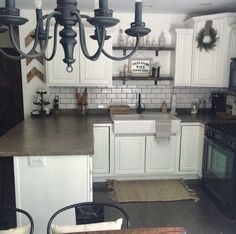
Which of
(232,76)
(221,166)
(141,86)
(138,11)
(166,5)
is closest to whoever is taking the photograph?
(138,11)

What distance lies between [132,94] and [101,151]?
3.64ft

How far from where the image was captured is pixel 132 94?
429cm

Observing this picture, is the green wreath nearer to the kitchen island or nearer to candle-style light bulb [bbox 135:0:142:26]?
the kitchen island

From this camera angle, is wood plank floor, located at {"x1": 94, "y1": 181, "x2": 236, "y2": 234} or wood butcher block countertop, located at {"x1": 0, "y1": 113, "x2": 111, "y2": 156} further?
wood plank floor, located at {"x1": 94, "y1": 181, "x2": 236, "y2": 234}

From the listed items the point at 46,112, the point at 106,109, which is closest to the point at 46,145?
the point at 46,112

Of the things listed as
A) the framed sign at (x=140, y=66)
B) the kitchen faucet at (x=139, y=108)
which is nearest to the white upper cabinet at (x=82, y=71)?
the framed sign at (x=140, y=66)

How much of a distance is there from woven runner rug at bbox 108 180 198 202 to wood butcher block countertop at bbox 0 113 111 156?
95 cm

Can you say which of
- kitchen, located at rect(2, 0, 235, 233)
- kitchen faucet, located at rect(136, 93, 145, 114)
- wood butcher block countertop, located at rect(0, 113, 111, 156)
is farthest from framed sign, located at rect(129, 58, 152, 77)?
wood butcher block countertop, located at rect(0, 113, 111, 156)

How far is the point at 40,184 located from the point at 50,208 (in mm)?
239

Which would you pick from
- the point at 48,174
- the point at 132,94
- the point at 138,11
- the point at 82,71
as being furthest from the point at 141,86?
the point at 138,11

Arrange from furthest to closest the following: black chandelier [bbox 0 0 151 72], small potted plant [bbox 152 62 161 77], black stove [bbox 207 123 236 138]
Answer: small potted plant [bbox 152 62 161 77], black stove [bbox 207 123 236 138], black chandelier [bbox 0 0 151 72]

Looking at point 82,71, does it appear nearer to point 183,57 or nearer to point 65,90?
point 65,90

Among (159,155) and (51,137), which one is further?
(159,155)

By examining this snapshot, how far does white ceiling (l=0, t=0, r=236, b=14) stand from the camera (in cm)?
337
